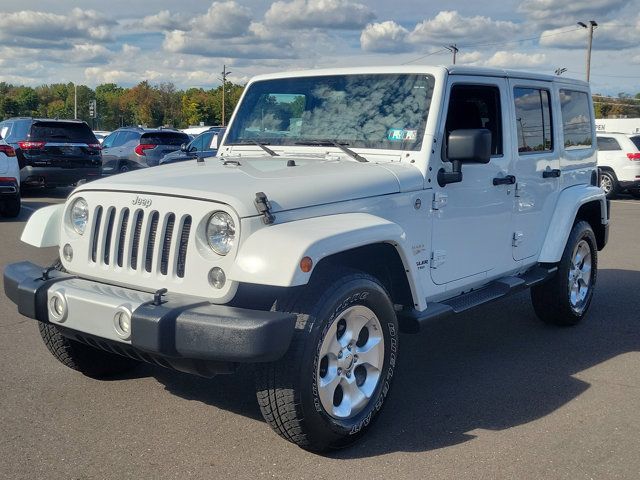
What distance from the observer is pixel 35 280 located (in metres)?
3.91

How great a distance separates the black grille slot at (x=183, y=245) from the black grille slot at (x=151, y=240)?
0.17m

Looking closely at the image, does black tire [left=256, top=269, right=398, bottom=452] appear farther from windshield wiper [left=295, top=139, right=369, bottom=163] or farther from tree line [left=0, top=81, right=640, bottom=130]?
tree line [left=0, top=81, right=640, bottom=130]

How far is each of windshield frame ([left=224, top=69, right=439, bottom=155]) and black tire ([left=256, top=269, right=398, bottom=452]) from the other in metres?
1.17

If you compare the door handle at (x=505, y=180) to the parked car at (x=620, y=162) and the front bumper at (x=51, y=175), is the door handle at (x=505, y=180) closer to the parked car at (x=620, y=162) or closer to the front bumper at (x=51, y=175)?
the front bumper at (x=51, y=175)

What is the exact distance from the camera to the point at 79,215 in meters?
4.12

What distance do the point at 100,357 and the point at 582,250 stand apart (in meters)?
4.10

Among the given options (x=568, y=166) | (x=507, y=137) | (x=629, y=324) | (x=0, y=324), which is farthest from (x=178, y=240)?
(x=629, y=324)

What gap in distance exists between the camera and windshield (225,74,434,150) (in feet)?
15.2

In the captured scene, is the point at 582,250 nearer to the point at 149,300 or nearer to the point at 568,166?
the point at 568,166

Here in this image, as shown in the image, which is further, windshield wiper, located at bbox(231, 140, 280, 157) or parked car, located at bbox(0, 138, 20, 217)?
parked car, located at bbox(0, 138, 20, 217)

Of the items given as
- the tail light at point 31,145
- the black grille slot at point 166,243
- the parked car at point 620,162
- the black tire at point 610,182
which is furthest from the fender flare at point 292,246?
the black tire at point 610,182

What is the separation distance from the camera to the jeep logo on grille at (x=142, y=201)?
3735mm

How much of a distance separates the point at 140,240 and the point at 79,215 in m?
0.62

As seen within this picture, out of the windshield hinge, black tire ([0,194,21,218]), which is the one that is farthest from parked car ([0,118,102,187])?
the windshield hinge
